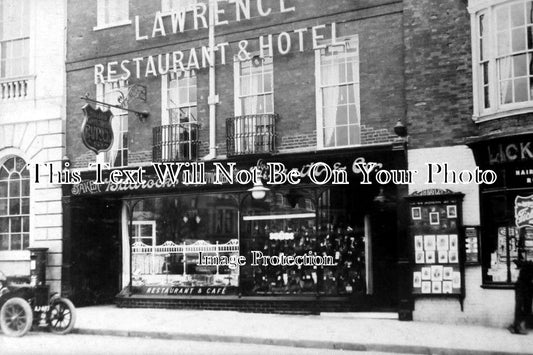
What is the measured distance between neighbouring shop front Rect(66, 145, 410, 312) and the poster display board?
339 millimetres

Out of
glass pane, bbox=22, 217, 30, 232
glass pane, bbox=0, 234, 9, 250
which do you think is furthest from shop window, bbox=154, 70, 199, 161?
glass pane, bbox=0, 234, 9, 250

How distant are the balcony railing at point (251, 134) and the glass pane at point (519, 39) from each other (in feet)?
18.0

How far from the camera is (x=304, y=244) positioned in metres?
14.9

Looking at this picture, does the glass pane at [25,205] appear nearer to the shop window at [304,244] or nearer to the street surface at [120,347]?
the street surface at [120,347]

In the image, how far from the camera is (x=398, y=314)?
1356 cm

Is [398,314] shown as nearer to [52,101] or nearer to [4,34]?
[52,101]

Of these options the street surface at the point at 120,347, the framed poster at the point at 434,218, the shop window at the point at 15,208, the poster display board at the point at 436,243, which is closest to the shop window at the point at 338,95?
the poster display board at the point at 436,243

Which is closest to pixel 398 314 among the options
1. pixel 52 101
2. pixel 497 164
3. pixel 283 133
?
pixel 497 164

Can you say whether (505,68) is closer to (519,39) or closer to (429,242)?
(519,39)

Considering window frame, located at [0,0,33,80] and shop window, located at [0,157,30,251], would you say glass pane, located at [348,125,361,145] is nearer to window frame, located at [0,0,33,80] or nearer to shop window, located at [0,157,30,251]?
shop window, located at [0,157,30,251]

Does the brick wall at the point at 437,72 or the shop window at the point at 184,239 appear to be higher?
the brick wall at the point at 437,72

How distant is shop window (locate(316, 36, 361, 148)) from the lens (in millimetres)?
14492

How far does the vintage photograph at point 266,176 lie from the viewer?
12.4 m

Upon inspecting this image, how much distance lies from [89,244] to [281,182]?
20.8ft
